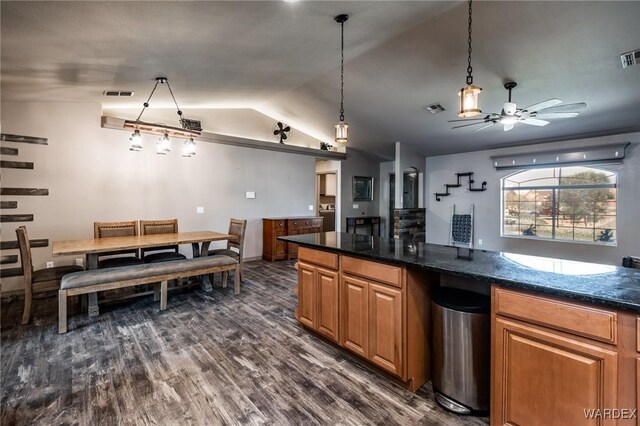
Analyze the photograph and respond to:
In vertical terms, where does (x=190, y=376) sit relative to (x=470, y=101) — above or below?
below

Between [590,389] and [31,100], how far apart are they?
6.34 meters

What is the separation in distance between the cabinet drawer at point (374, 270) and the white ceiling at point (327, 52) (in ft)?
7.36

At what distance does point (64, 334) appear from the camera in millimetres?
2951

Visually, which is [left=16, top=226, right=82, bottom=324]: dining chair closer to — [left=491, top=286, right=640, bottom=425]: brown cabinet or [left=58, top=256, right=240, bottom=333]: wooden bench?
[left=58, top=256, right=240, bottom=333]: wooden bench

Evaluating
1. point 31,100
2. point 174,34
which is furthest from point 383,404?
point 31,100

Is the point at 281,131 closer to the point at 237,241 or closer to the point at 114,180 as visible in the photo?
the point at 237,241

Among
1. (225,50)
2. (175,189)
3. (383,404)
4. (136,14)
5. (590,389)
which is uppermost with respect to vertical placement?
(225,50)

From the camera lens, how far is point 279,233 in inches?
253

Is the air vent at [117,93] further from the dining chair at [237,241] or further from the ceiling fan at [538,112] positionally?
the ceiling fan at [538,112]

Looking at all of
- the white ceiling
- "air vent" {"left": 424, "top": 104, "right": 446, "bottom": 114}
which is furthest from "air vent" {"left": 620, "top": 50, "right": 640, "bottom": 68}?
"air vent" {"left": 424, "top": 104, "right": 446, "bottom": 114}

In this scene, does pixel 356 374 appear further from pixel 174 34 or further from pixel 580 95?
pixel 580 95

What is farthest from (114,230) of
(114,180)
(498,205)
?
(498,205)

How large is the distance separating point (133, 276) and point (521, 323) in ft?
12.2

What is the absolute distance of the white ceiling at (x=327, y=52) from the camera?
7.79 feet
